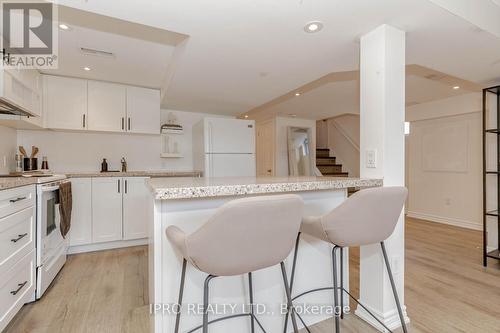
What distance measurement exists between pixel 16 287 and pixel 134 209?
1.62m

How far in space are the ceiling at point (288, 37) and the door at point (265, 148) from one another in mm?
2406

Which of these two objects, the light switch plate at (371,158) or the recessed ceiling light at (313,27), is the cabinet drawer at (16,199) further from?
the light switch plate at (371,158)

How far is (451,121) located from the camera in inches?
170

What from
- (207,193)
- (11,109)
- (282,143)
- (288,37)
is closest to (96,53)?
(11,109)

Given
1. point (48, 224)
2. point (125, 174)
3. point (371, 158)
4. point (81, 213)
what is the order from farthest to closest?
point (125, 174) → point (81, 213) → point (48, 224) → point (371, 158)

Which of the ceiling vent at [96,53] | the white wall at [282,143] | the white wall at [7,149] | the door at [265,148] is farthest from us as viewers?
the door at [265,148]

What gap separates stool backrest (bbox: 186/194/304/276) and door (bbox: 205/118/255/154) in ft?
8.76

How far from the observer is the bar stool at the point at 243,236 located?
2.92ft

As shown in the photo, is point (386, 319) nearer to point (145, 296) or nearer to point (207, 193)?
point (207, 193)

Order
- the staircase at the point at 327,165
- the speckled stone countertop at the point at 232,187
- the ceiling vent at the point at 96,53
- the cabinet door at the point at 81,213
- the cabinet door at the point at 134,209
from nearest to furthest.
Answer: the speckled stone countertop at the point at 232,187, the ceiling vent at the point at 96,53, the cabinet door at the point at 81,213, the cabinet door at the point at 134,209, the staircase at the point at 327,165

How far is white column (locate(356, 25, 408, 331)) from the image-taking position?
1669 millimetres

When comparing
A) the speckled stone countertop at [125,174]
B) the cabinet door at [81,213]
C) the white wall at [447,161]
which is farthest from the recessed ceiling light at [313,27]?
the white wall at [447,161]

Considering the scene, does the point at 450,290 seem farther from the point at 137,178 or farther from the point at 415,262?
the point at 137,178

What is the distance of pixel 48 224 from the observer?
220 centimetres
